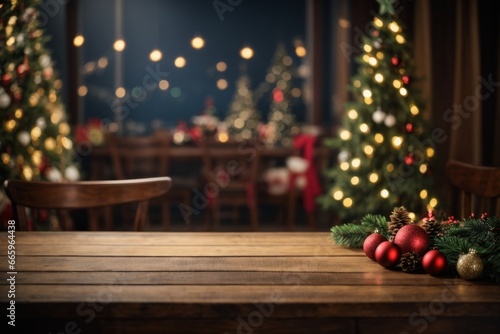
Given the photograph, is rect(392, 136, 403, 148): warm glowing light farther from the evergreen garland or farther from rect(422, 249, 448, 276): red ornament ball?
rect(422, 249, 448, 276): red ornament ball

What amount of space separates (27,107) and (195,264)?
117 inches

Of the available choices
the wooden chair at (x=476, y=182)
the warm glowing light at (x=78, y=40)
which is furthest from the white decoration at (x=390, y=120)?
the warm glowing light at (x=78, y=40)

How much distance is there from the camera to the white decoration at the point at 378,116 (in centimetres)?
389

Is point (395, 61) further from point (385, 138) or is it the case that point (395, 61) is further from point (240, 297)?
point (240, 297)

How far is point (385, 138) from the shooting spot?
3.95 meters

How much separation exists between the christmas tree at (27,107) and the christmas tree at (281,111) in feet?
7.95

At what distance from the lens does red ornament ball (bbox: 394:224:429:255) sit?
4.45 feet

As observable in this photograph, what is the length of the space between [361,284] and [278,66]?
649cm

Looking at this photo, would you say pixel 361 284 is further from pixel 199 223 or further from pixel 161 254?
pixel 199 223

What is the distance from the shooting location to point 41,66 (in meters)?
4.11

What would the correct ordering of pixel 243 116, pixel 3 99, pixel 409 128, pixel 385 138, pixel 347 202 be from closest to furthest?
1. pixel 3 99
2. pixel 409 128
3. pixel 385 138
4. pixel 347 202
5. pixel 243 116

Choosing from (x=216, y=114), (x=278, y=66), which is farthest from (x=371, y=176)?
(x=216, y=114)

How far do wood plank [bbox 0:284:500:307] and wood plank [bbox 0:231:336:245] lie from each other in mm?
414

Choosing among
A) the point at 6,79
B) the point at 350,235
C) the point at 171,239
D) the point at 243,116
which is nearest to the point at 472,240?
the point at 350,235
